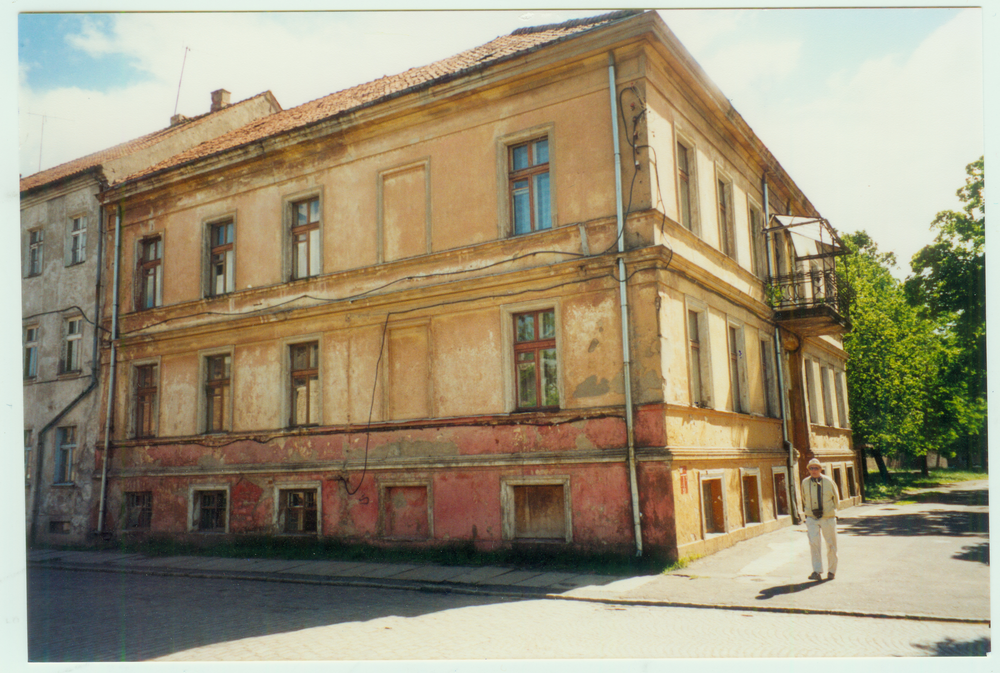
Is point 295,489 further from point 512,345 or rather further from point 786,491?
point 786,491

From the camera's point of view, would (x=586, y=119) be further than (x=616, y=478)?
Yes

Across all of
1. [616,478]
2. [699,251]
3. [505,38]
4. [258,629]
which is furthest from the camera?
[505,38]

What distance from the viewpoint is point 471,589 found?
34.0ft

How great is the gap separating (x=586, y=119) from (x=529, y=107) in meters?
1.17

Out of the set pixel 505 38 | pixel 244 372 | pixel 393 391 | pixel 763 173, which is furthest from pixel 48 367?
pixel 763 173

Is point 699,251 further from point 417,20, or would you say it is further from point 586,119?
point 417,20

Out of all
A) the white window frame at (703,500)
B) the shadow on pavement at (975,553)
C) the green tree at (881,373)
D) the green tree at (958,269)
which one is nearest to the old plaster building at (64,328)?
the white window frame at (703,500)

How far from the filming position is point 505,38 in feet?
51.4

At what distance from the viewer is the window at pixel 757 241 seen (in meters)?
18.1

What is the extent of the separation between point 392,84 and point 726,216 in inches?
313

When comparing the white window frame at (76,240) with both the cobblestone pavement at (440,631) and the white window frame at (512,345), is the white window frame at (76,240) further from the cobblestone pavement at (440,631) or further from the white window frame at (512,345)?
the white window frame at (512,345)

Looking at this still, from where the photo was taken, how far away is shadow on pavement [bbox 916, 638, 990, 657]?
21.6ft

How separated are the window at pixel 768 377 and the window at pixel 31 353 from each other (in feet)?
60.3

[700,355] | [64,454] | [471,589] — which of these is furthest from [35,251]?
[700,355]
